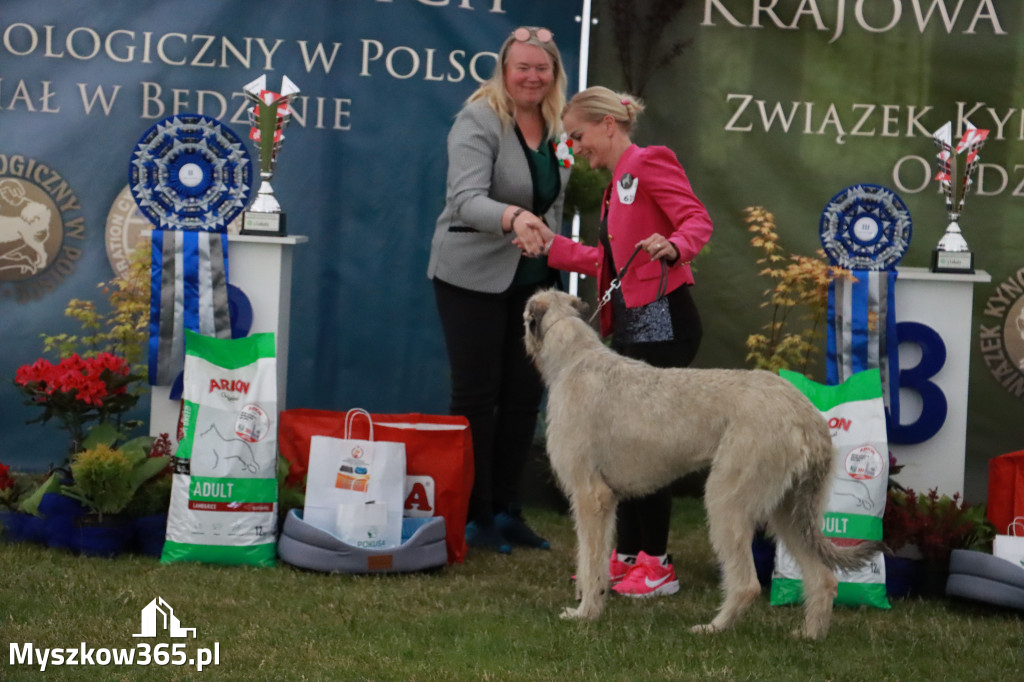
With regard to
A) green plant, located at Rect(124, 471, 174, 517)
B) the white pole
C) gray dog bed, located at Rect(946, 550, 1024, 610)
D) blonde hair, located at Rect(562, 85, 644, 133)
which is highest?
the white pole

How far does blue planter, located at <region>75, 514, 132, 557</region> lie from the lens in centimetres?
485

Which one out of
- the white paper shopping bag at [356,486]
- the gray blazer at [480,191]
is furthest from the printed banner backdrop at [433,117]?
the white paper shopping bag at [356,486]

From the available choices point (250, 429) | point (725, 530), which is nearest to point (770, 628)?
point (725, 530)

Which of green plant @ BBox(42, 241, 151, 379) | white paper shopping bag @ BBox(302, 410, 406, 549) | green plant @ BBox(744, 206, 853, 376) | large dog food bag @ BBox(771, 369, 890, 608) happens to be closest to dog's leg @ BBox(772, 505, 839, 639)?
large dog food bag @ BBox(771, 369, 890, 608)

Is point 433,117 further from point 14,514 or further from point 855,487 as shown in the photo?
point 855,487

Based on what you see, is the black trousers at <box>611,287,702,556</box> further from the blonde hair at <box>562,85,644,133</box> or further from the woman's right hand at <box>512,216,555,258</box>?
the blonde hair at <box>562,85,644,133</box>

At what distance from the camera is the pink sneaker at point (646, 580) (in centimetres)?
457

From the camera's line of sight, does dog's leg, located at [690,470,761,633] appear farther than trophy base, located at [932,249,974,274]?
No

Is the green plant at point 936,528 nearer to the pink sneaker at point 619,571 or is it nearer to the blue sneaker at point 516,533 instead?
the pink sneaker at point 619,571

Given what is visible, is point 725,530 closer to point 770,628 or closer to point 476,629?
point 770,628

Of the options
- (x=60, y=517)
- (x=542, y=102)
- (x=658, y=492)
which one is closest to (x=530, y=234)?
(x=542, y=102)

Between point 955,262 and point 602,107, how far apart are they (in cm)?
185

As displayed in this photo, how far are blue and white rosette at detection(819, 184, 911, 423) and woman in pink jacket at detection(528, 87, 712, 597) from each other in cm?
98

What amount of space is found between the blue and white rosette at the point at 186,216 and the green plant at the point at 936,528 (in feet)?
9.85
